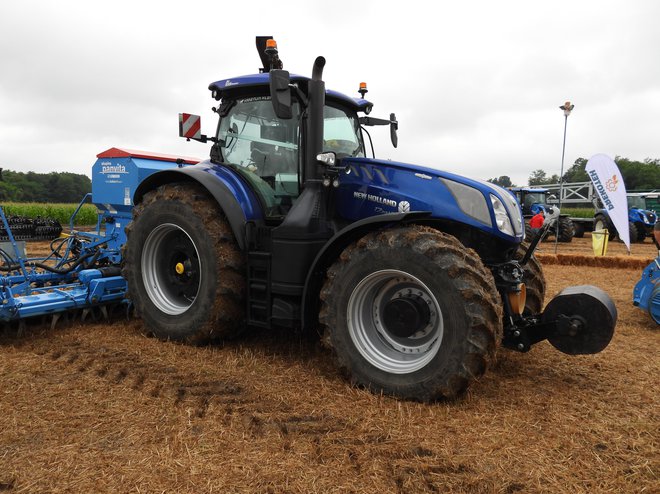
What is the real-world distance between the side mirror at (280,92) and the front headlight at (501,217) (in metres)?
1.49

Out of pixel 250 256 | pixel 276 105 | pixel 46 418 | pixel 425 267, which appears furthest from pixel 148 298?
pixel 425 267

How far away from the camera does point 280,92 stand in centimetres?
339

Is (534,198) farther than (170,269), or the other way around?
(534,198)

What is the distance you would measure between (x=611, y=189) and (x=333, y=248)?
8434 mm

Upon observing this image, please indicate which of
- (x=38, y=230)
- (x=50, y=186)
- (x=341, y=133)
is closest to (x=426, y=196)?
(x=341, y=133)

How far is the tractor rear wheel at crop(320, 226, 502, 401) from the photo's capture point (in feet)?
9.42

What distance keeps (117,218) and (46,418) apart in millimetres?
4072

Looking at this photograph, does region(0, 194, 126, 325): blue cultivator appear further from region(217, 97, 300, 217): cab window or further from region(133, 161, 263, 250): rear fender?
region(217, 97, 300, 217): cab window

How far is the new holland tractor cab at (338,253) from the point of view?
3.01 m

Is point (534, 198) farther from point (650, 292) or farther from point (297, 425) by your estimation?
point (297, 425)

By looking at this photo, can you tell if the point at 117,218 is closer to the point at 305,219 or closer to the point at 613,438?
the point at 305,219

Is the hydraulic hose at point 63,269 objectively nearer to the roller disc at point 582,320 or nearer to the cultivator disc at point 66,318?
the cultivator disc at point 66,318

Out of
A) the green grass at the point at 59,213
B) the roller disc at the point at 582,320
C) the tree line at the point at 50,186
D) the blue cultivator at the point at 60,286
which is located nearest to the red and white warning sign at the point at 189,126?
the blue cultivator at the point at 60,286

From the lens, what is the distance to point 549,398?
3.19 metres
